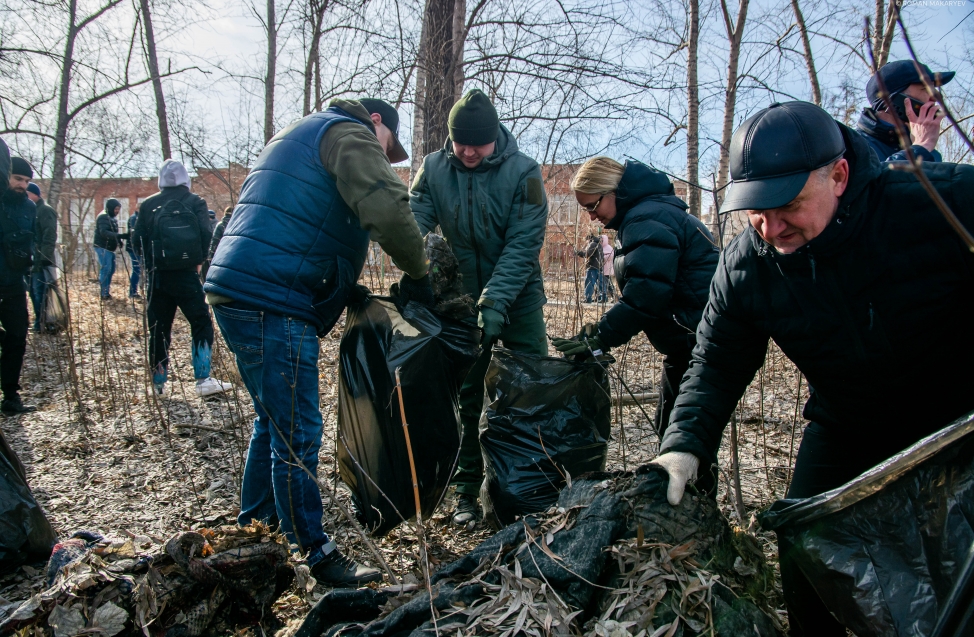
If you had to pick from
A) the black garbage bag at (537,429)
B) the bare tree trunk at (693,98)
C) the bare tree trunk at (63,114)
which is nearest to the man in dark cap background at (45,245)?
the bare tree trunk at (63,114)

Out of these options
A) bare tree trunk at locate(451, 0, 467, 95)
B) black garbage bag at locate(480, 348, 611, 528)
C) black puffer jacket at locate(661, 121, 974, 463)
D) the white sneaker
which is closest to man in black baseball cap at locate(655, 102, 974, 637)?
black puffer jacket at locate(661, 121, 974, 463)

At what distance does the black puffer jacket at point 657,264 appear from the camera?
2.39 m

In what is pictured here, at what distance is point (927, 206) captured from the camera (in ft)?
4.63

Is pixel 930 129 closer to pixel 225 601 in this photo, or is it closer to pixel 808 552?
pixel 808 552

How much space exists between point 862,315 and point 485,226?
5.72 feet

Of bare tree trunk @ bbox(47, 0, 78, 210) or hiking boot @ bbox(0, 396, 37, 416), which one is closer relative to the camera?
hiking boot @ bbox(0, 396, 37, 416)

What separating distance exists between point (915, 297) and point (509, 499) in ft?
5.10

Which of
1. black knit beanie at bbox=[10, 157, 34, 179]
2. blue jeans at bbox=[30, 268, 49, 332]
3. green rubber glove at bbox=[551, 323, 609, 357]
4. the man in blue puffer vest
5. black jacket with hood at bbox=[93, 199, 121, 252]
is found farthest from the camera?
black jacket with hood at bbox=[93, 199, 121, 252]

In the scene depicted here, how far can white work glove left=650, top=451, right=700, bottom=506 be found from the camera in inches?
56.4

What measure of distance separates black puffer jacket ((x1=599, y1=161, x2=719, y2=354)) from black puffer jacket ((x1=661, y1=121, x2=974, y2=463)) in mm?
672

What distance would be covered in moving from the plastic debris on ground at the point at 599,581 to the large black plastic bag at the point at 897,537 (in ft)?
0.60

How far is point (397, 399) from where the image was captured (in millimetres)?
2281

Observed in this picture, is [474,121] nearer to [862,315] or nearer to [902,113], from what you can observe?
[862,315]

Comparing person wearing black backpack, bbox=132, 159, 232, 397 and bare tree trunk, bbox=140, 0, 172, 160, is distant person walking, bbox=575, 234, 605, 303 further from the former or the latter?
bare tree trunk, bbox=140, 0, 172, 160
